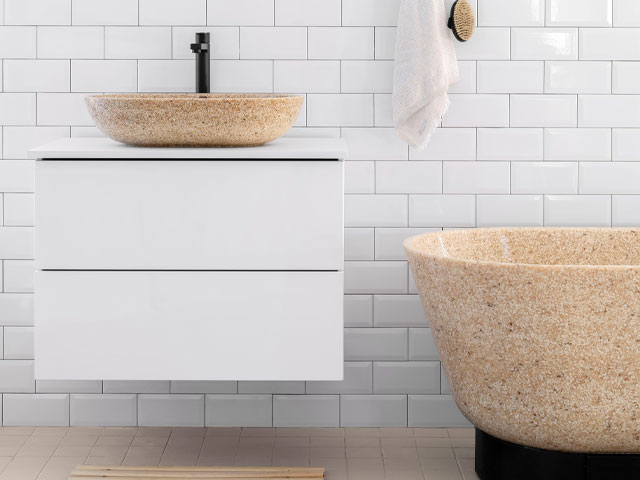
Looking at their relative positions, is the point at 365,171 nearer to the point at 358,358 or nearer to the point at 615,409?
the point at 358,358

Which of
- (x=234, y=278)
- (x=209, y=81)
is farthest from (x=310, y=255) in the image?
(x=209, y=81)

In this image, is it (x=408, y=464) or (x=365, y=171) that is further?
(x=365, y=171)

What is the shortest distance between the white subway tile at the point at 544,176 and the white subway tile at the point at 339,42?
24.3 inches

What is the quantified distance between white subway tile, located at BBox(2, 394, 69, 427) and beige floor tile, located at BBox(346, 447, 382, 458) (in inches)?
37.6

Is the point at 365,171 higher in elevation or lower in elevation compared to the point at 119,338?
higher

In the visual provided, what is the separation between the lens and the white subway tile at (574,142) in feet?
9.79

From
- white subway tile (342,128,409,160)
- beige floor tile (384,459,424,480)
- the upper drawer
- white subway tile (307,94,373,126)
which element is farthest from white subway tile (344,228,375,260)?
beige floor tile (384,459,424,480)

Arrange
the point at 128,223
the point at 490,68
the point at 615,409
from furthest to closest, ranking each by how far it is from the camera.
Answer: the point at 490,68, the point at 128,223, the point at 615,409

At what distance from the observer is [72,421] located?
10.0ft

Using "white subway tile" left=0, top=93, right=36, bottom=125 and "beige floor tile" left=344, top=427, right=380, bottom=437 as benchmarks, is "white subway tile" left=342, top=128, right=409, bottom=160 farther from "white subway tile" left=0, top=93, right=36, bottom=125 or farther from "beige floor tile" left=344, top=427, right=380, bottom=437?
"white subway tile" left=0, top=93, right=36, bottom=125

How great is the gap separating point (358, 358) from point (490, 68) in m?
1.03

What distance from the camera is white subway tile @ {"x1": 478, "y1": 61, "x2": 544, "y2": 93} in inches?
116

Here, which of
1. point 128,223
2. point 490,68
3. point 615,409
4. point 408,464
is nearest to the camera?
point 615,409

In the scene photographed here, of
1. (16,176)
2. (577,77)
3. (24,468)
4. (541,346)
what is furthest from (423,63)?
(24,468)
